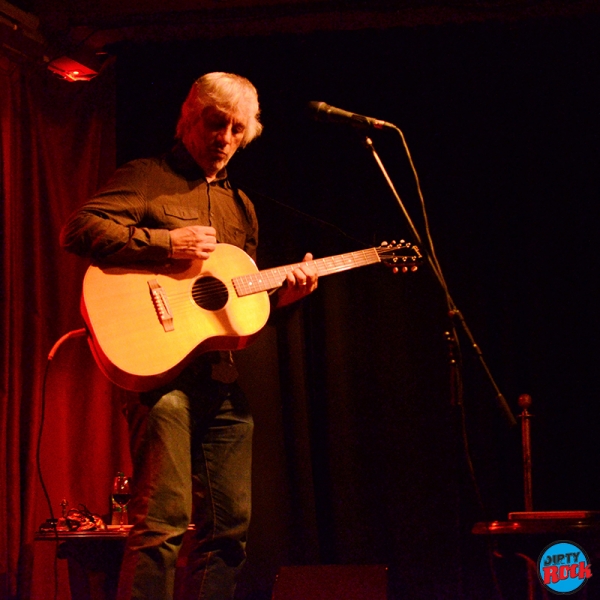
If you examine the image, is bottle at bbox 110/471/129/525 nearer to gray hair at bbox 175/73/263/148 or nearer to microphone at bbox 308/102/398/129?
gray hair at bbox 175/73/263/148

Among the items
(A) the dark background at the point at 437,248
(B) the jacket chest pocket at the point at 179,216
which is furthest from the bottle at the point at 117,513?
(B) the jacket chest pocket at the point at 179,216

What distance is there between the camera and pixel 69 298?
4.15m

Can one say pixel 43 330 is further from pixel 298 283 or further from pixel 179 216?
pixel 298 283

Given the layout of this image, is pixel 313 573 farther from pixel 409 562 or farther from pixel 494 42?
pixel 494 42

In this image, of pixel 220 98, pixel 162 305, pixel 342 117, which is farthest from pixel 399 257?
pixel 162 305

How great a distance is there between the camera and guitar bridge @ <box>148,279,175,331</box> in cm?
253

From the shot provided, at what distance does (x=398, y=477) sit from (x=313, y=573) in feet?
3.70

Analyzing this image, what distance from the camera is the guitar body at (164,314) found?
7.91 feet

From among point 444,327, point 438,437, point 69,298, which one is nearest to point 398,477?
point 438,437

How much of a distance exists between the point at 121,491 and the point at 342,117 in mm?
2214

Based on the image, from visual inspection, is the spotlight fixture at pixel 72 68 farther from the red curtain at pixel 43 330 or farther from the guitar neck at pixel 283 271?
the guitar neck at pixel 283 271

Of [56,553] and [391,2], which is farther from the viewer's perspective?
[391,2]

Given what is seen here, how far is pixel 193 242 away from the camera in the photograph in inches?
104

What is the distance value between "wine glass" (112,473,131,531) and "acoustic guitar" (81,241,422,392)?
1.35 meters
